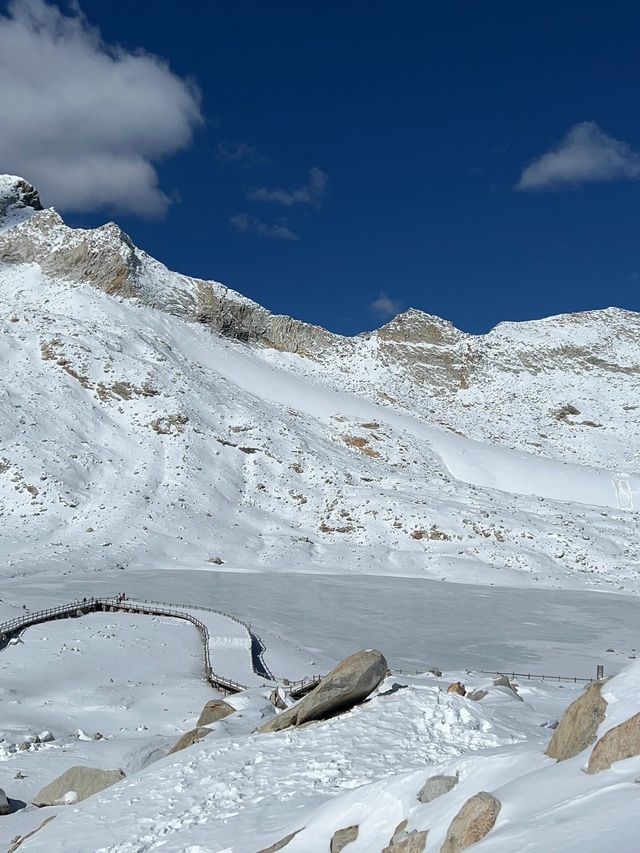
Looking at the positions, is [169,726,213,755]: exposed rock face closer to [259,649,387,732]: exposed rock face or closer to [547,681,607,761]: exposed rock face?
[259,649,387,732]: exposed rock face

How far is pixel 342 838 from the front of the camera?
8.55m

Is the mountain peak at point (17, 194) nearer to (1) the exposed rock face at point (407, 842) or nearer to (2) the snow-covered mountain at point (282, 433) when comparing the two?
(2) the snow-covered mountain at point (282, 433)

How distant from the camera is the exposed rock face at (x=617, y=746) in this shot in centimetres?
665

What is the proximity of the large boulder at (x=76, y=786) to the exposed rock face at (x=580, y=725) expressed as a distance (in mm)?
9840

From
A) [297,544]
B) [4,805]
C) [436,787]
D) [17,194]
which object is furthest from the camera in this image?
[17,194]

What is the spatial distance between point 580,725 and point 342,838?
10.2 feet

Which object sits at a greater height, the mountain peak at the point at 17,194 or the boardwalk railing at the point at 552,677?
the mountain peak at the point at 17,194

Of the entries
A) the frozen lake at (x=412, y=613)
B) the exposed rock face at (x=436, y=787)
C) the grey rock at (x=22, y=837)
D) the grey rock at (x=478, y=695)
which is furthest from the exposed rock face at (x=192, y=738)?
the frozen lake at (x=412, y=613)

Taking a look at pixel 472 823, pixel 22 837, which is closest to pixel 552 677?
pixel 22 837

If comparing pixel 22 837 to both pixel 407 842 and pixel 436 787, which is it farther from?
pixel 407 842

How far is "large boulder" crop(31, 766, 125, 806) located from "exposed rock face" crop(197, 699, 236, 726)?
3562 mm

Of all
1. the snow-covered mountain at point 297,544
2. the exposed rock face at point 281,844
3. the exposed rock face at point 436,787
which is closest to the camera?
the exposed rock face at point 436,787

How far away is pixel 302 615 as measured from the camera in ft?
130

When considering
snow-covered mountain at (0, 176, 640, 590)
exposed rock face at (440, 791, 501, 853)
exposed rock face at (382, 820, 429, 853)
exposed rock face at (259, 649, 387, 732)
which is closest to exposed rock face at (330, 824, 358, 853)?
exposed rock face at (382, 820, 429, 853)
